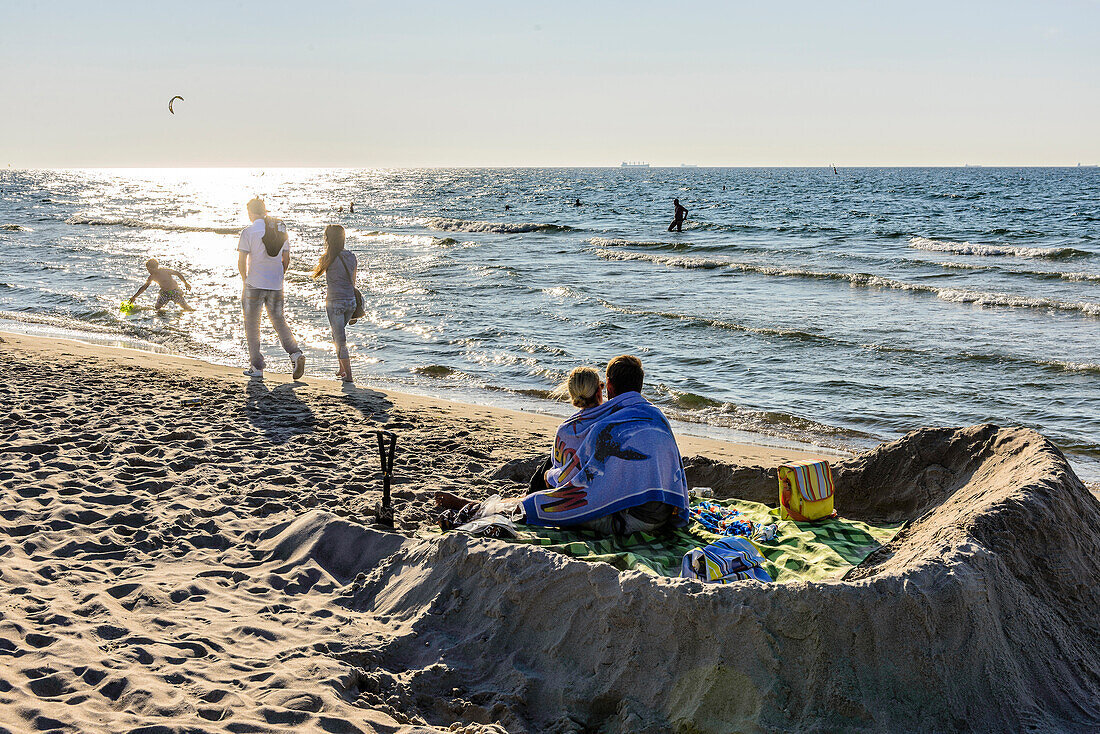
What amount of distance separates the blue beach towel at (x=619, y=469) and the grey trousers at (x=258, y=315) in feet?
19.2

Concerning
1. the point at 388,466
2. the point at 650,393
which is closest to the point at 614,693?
the point at 388,466

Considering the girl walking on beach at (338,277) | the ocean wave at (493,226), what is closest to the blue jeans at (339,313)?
the girl walking on beach at (338,277)

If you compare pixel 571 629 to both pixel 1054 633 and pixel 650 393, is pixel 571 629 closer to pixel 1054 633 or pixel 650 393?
pixel 1054 633

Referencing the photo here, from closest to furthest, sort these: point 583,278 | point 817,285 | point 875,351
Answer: point 875,351
point 817,285
point 583,278

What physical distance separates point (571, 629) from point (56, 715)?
195 centimetres

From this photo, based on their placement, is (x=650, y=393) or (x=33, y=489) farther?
(x=650, y=393)

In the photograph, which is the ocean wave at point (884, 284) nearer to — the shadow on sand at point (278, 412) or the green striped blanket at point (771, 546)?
the green striped blanket at point (771, 546)

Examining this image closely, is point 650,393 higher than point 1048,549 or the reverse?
the reverse

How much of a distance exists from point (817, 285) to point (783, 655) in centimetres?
1758

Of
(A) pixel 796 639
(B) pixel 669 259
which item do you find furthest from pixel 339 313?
(B) pixel 669 259

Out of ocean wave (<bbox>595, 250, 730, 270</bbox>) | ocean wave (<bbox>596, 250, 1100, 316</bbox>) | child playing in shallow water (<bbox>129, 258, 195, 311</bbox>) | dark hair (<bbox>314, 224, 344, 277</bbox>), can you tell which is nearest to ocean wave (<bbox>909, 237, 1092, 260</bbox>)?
ocean wave (<bbox>596, 250, 1100, 316</bbox>)

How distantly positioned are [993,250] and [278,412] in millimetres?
24590

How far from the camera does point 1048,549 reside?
3.60 m

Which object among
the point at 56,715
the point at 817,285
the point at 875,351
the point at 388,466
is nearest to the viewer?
the point at 56,715
